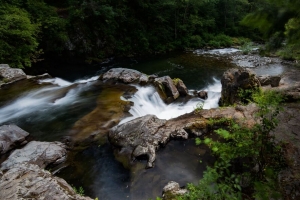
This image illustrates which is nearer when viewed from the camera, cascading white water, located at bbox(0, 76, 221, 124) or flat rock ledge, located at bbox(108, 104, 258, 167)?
flat rock ledge, located at bbox(108, 104, 258, 167)

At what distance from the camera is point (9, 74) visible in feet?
37.1

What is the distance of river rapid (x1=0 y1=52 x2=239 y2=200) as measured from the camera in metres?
5.48

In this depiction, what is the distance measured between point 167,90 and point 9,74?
26.0 ft

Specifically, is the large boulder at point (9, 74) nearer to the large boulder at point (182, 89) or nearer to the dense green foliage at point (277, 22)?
the large boulder at point (182, 89)

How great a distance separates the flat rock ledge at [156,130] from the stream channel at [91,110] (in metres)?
0.26

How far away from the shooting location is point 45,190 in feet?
13.4

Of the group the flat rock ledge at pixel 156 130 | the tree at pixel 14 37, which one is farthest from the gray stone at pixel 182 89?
the tree at pixel 14 37

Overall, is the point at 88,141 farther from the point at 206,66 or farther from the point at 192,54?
the point at 192,54

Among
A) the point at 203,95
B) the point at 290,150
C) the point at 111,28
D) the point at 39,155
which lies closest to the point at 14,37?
the point at 111,28

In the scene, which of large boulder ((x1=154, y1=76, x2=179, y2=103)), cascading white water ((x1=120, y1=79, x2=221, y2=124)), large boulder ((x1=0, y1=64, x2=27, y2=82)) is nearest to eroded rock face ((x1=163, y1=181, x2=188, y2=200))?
cascading white water ((x1=120, y1=79, x2=221, y2=124))

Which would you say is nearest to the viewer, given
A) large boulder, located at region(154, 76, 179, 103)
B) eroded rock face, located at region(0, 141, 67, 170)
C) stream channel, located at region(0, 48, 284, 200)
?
stream channel, located at region(0, 48, 284, 200)

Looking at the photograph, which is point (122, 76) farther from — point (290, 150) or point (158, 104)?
point (290, 150)

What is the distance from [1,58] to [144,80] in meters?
7.74

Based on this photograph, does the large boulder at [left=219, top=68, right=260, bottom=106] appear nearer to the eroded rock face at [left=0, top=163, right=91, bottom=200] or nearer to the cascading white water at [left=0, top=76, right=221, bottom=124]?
the cascading white water at [left=0, top=76, right=221, bottom=124]
